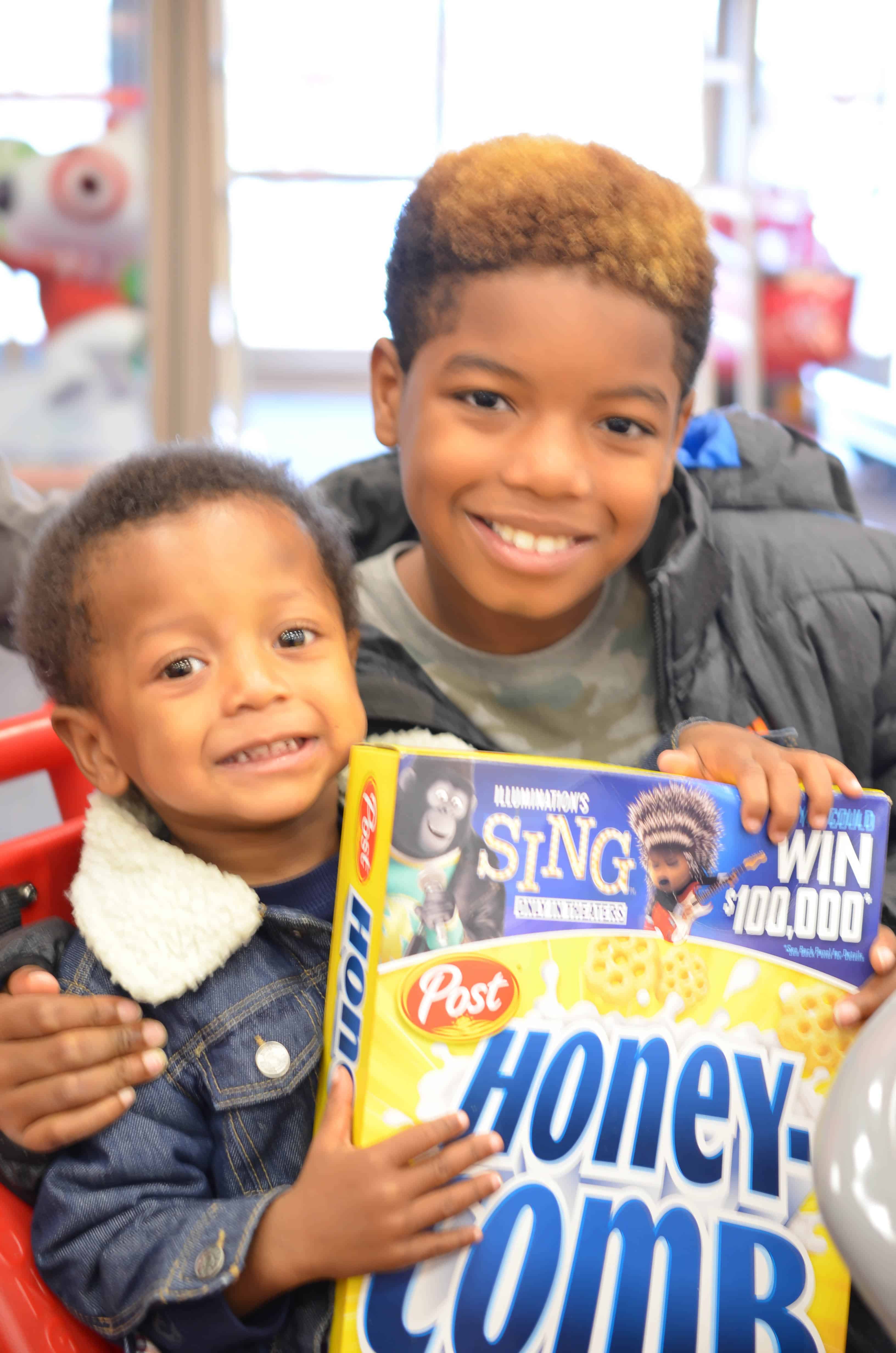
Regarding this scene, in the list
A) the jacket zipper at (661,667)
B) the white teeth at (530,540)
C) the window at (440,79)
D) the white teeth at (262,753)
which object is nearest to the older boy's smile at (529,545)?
the white teeth at (530,540)

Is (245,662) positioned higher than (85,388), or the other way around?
(245,662)

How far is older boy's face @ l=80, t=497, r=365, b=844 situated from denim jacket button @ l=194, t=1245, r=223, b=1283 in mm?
269

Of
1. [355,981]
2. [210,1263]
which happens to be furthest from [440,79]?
[210,1263]

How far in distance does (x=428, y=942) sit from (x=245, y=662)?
25 centimetres

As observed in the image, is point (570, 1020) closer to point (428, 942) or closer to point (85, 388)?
point (428, 942)

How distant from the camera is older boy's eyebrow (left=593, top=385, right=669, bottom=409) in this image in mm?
986

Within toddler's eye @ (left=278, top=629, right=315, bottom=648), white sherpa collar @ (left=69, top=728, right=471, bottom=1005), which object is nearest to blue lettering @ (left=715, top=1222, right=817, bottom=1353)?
white sherpa collar @ (left=69, top=728, right=471, bottom=1005)

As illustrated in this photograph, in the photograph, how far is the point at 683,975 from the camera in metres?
0.77

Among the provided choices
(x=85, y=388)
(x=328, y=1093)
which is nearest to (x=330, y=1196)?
(x=328, y=1093)

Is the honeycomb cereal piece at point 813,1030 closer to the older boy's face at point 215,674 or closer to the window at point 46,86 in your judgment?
the older boy's face at point 215,674

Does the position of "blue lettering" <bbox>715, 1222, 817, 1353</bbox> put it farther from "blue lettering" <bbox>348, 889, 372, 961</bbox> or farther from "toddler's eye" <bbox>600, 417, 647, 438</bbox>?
"toddler's eye" <bbox>600, 417, 647, 438</bbox>

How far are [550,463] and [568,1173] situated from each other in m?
0.51

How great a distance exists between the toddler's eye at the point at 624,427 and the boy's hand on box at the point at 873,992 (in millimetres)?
438

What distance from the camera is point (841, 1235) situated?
429mm
